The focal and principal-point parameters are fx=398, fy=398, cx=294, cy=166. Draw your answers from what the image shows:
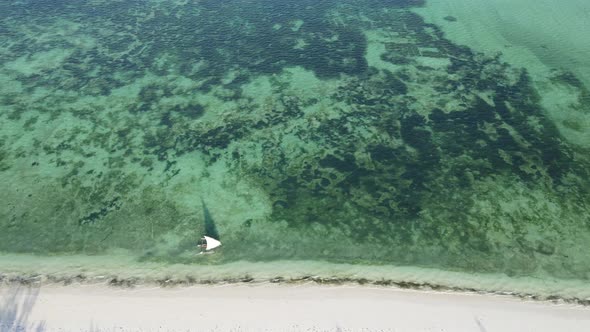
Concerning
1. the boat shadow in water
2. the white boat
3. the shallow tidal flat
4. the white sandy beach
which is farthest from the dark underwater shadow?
the boat shadow in water

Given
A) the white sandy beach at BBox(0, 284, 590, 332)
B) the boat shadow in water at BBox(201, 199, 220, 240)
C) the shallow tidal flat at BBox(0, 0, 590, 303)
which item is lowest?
the white sandy beach at BBox(0, 284, 590, 332)

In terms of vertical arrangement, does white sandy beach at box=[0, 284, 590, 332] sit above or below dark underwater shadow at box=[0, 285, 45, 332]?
above

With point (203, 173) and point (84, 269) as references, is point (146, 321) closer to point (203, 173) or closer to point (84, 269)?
point (84, 269)

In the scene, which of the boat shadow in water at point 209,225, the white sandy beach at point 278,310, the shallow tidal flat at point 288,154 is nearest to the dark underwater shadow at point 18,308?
the white sandy beach at point 278,310

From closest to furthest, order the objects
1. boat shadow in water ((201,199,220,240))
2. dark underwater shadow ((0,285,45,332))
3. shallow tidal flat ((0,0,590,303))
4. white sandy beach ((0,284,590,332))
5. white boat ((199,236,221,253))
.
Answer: dark underwater shadow ((0,285,45,332)) < white sandy beach ((0,284,590,332)) < white boat ((199,236,221,253)) < shallow tidal flat ((0,0,590,303)) < boat shadow in water ((201,199,220,240))

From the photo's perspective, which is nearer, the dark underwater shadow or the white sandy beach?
the dark underwater shadow

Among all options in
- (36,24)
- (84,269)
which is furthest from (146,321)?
(36,24)

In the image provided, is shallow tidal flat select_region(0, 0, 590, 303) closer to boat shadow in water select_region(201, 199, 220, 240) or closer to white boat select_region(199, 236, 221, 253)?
boat shadow in water select_region(201, 199, 220, 240)

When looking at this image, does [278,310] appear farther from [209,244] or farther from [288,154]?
[288,154]
